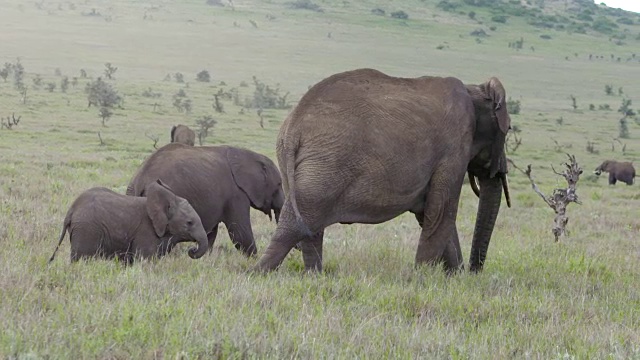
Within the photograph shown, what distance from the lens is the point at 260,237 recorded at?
1068cm

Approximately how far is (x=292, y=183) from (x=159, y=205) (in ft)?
4.61

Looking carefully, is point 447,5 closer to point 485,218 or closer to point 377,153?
point 485,218

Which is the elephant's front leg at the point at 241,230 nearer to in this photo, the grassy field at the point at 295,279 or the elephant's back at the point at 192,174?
the elephant's back at the point at 192,174

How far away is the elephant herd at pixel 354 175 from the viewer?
297 inches

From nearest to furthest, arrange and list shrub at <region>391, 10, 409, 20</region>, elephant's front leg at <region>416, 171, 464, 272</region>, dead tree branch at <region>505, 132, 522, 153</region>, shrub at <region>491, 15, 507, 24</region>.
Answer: elephant's front leg at <region>416, 171, 464, 272</region>
dead tree branch at <region>505, 132, 522, 153</region>
shrub at <region>391, 10, 409, 20</region>
shrub at <region>491, 15, 507, 24</region>

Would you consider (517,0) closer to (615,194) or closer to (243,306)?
(615,194)

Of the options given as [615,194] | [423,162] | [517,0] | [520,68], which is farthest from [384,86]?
[517,0]

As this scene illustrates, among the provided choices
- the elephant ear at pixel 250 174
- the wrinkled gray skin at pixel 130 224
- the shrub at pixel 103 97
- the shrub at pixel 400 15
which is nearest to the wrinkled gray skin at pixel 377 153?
the wrinkled gray skin at pixel 130 224

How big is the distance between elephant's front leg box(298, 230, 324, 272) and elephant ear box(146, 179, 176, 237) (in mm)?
1266

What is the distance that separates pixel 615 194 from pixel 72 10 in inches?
3396

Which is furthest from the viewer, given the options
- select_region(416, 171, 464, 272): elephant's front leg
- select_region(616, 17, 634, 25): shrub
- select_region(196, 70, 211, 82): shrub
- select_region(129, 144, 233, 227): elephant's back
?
select_region(616, 17, 634, 25): shrub

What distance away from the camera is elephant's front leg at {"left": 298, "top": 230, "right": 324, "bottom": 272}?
7.90m

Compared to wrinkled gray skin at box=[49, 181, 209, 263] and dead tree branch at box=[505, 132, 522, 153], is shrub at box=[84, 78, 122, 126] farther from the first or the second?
wrinkled gray skin at box=[49, 181, 209, 263]

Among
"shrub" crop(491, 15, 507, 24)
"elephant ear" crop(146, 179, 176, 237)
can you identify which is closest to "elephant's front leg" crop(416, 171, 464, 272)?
"elephant ear" crop(146, 179, 176, 237)
